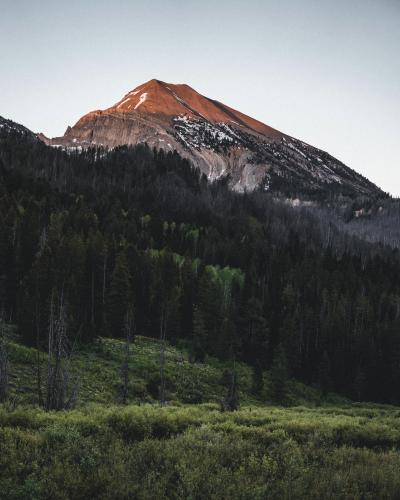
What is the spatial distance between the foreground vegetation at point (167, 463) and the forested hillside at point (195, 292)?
14808mm

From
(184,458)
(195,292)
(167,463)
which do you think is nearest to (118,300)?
(195,292)

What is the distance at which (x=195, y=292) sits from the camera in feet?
302

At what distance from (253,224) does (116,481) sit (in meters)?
171

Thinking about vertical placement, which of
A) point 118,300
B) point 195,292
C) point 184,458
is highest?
point 195,292

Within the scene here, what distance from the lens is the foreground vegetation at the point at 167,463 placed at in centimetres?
1001

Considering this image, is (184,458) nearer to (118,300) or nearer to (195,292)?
(118,300)

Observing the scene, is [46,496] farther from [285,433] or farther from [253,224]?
[253,224]

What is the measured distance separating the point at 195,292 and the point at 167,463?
80709mm

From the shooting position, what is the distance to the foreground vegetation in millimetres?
10008

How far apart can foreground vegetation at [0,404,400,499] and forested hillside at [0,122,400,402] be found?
48.6 ft

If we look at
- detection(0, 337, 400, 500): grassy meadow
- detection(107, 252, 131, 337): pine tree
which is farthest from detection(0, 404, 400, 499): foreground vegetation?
detection(107, 252, 131, 337): pine tree

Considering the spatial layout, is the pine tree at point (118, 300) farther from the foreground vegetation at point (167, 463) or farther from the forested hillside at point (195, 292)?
the foreground vegetation at point (167, 463)

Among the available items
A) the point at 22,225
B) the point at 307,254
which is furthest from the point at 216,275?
the point at 22,225

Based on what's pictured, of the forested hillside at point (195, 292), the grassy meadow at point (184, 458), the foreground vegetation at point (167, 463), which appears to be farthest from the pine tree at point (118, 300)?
the foreground vegetation at point (167, 463)
